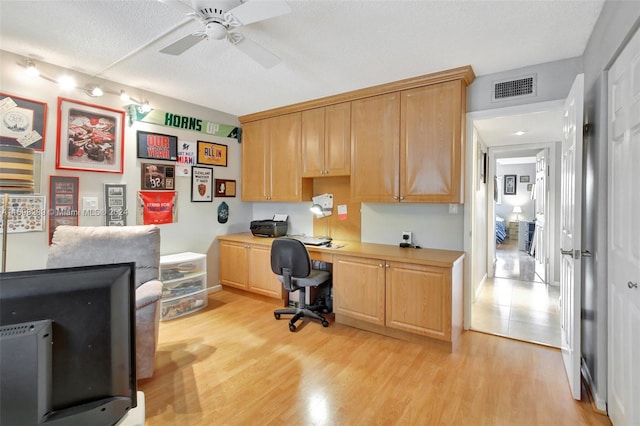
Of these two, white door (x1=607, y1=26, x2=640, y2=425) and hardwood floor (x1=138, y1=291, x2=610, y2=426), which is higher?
white door (x1=607, y1=26, x2=640, y2=425)

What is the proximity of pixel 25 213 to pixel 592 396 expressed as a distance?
4506 millimetres

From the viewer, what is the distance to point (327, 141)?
3555 mm

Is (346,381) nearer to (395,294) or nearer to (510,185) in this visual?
(395,294)

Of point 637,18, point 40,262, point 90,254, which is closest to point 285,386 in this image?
point 90,254

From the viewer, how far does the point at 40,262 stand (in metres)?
2.74

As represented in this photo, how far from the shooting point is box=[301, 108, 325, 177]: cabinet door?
142 inches

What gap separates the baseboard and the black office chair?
2.03m

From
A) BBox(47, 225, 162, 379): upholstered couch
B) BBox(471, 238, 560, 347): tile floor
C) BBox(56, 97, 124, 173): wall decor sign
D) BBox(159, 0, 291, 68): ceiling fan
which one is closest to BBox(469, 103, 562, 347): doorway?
BBox(471, 238, 560, 347): tile floor

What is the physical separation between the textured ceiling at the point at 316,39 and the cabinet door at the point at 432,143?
25cm

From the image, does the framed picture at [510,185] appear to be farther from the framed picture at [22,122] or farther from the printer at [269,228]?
the framed picture at [22,122]

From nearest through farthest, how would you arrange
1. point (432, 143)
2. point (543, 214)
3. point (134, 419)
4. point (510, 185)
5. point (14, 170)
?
point (134, 419) → point (14, 170) → point (432, 143) → point (543, 214) → point (510, 185)

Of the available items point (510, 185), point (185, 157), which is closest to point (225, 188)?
point (185, 157)

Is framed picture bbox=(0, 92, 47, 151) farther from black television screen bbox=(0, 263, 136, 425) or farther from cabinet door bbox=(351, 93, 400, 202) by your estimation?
cabinet door bbox=(351, 93, 400, 202)

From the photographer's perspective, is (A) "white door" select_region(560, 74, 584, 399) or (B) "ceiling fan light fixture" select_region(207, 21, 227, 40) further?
(A) "white door" select_region(560, 74, 584, 399)
